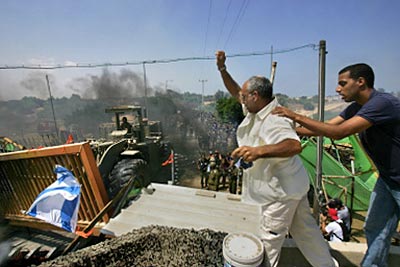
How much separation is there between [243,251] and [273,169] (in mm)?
680

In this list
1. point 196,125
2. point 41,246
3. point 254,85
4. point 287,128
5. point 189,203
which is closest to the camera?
point 287,128

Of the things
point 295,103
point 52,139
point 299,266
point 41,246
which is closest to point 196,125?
point 295,103

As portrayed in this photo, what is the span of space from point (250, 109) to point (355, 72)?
0.87 m

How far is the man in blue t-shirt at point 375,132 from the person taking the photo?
1598 millimetres

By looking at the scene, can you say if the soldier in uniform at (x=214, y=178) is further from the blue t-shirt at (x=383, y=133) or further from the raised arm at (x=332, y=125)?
the raised arm at (x=332, y=125)

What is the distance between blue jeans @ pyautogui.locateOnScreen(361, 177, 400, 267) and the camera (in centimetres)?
196

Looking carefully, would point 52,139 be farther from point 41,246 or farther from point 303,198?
point 303,198

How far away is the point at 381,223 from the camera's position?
2.01m

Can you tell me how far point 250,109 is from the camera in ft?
5.96

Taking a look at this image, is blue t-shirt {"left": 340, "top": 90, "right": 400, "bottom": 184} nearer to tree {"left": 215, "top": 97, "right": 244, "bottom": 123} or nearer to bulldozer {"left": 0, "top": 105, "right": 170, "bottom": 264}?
bulldozer {"left": 0, "top": 105, "right": 170, "bottom": 264}

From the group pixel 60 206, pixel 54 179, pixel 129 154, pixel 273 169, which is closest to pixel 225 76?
pixel 273 169

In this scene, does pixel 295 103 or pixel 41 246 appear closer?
pixel 41 246

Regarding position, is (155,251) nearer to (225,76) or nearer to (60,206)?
(60,206)

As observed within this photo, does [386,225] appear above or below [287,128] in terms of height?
below
